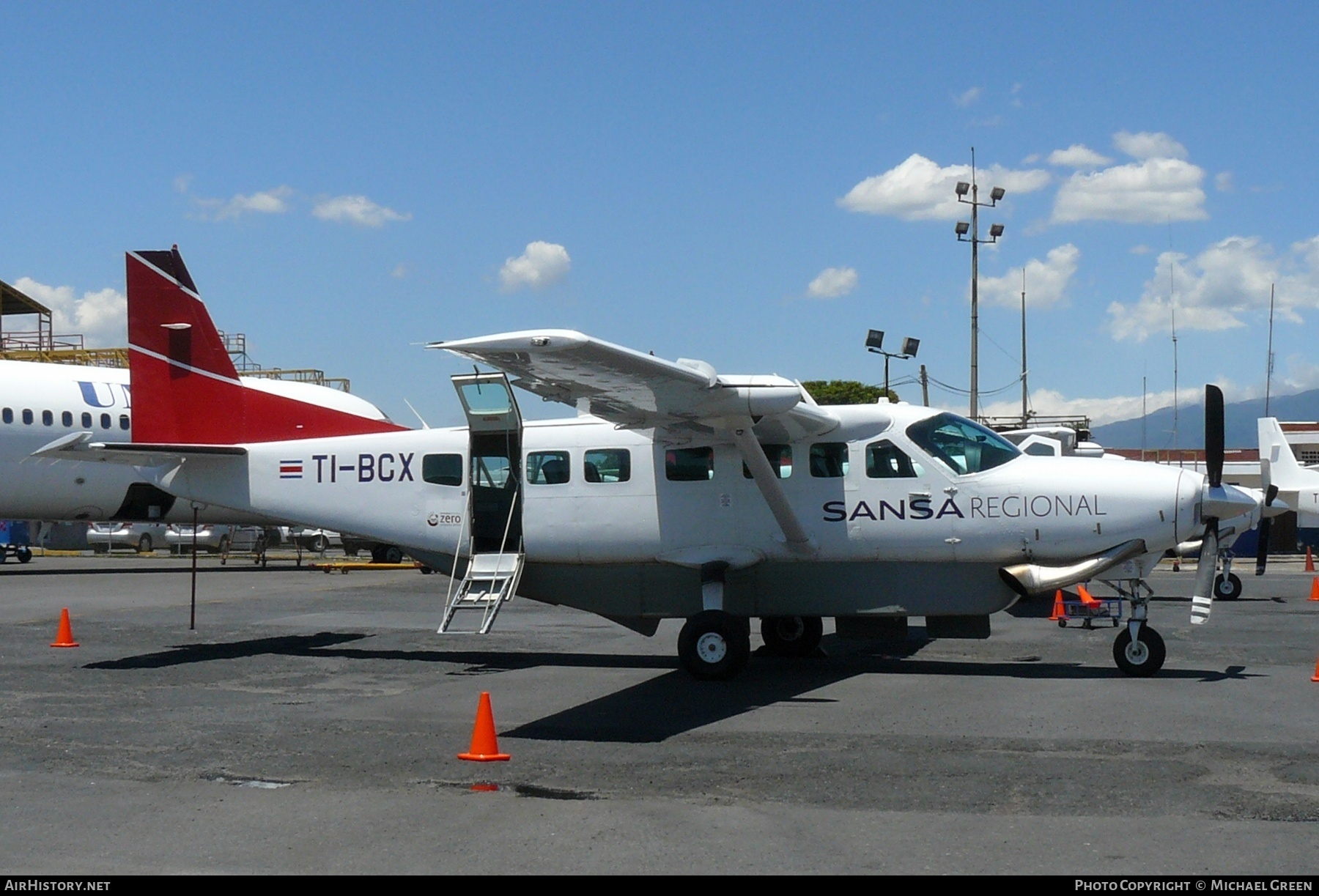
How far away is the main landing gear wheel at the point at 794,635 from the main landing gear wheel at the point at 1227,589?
12.1 metres

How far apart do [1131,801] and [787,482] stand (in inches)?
267

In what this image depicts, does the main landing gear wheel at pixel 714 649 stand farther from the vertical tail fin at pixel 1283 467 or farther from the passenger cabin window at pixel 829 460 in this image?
the vertical tail fin at pixel 1283 467

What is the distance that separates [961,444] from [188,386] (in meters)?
10.2

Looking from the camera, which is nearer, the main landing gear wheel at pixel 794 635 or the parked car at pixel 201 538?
the main landing gear wheel at pixel 794 635

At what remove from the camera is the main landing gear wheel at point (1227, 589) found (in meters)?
24.3

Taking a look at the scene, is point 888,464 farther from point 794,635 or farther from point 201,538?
point 201,538

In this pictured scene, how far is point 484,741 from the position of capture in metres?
9.45

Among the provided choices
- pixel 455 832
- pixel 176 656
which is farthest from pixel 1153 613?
pixel 455 832

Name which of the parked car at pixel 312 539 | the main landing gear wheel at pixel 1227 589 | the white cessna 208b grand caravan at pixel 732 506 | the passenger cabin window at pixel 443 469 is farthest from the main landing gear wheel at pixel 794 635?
the parked car at pixel 312 539

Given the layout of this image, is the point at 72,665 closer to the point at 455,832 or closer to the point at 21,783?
the point at 21,783

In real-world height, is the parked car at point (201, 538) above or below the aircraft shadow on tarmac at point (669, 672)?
above

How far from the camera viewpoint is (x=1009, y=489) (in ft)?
45.1

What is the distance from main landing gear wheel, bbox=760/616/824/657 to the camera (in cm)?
1580

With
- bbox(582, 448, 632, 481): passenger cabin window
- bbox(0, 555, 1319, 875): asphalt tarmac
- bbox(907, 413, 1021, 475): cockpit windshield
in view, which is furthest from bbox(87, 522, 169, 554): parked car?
bbox(907, 413, 1021, 475): cockpit windshield
